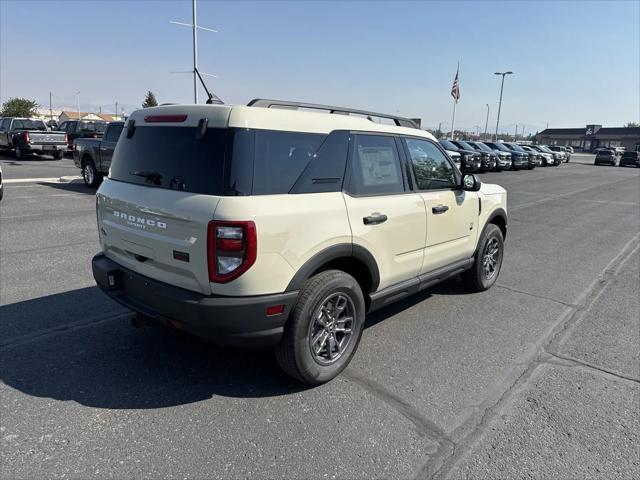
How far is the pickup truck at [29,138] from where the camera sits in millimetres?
20078

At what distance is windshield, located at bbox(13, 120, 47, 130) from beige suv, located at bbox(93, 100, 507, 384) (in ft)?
74.1

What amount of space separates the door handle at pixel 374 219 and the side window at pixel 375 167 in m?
0.19

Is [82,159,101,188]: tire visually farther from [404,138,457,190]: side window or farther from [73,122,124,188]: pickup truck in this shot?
[404,138,457,190]: side window

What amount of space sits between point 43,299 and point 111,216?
1875 mm

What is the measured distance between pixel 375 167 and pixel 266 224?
134 centimetres

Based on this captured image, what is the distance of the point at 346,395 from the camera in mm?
3229

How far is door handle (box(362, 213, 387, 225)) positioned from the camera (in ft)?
11.3

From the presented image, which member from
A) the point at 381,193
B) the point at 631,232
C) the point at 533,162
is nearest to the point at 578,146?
the point at 533,162

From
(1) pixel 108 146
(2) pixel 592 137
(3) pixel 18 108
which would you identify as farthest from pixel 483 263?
(2) pixel 592 137

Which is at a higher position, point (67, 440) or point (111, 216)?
point (111, 216)

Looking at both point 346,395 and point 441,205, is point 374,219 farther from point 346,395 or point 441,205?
point 346,395

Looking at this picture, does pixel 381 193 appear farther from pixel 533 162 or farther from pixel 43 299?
pixel 533 162

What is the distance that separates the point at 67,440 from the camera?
263cm

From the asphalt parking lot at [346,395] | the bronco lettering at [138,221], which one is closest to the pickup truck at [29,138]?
the asphalt parking lot at [346,395]
